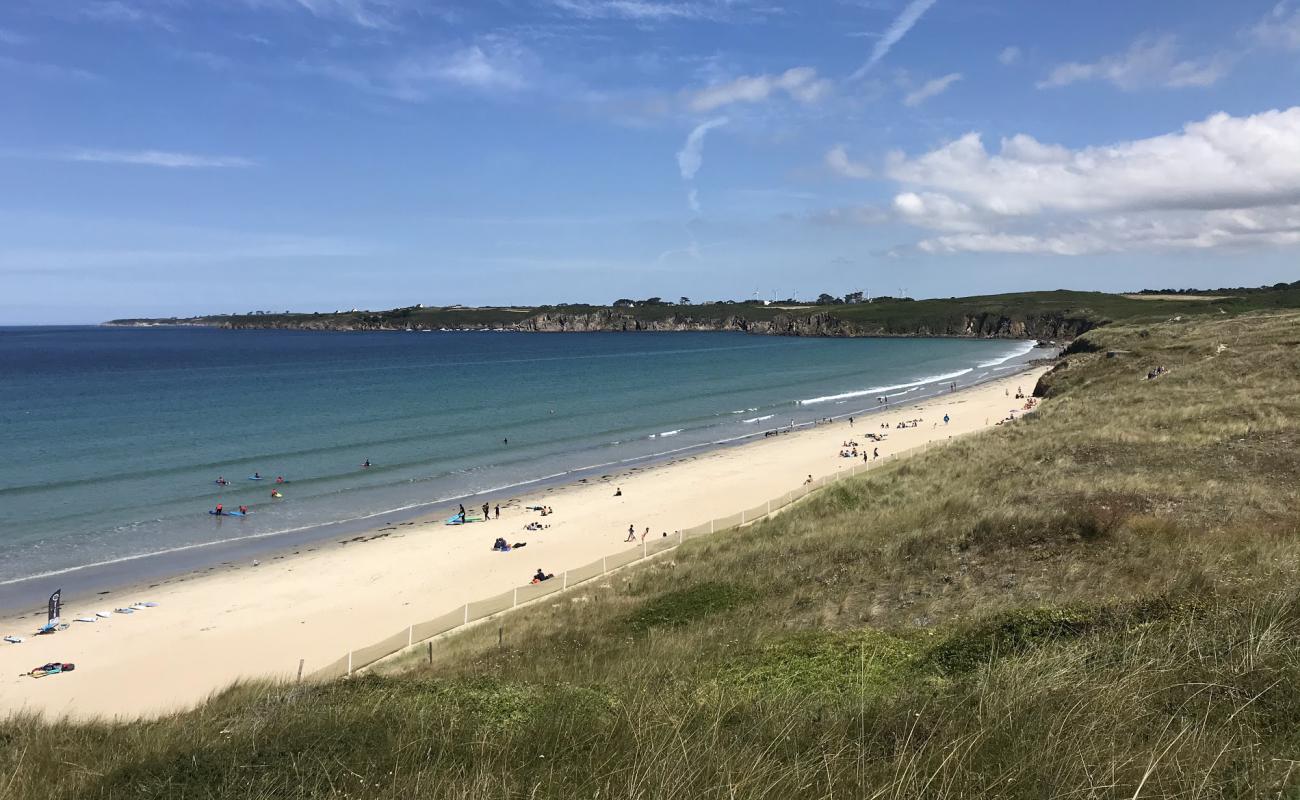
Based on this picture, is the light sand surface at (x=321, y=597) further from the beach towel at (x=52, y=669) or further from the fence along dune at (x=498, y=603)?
the fence along dune at (x=498, y=603)

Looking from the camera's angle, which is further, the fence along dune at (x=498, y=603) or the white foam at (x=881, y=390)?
the white foam at (x=881, y=390)

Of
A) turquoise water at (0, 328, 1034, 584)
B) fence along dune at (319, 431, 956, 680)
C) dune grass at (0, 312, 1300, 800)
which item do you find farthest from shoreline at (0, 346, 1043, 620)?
dune grass at (0, 312, 1300, 800)

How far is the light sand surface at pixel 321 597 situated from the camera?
19.5 m

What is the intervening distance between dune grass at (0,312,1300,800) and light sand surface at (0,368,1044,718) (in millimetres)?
7905

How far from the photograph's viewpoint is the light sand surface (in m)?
19.5

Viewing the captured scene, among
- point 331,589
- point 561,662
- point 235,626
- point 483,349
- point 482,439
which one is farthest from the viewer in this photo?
point 483,349

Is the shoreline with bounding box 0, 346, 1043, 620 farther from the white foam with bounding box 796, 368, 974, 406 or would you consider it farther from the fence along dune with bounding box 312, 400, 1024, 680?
the white foam with bounding box 796, 368, 974, 406

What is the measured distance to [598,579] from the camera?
21.1 metres

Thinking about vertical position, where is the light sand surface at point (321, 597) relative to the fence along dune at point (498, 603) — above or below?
below

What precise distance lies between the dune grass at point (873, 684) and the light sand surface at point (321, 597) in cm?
790

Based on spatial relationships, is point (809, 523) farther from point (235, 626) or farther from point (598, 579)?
point (235, 626)

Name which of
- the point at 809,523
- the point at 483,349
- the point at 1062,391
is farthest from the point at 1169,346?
the point at 483,349

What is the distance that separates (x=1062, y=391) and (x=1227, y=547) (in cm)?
4234

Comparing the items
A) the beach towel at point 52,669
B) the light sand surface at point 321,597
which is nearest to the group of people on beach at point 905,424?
the light sand surface at point 321,597
